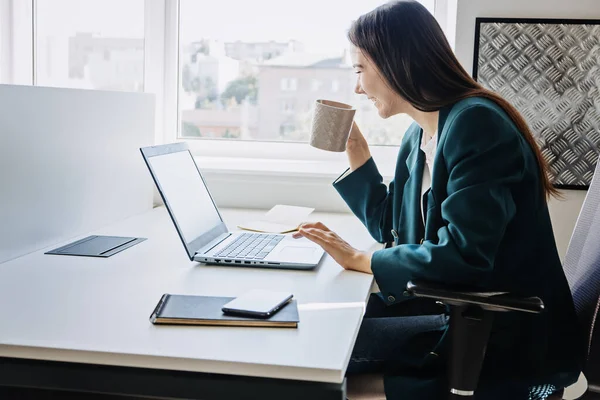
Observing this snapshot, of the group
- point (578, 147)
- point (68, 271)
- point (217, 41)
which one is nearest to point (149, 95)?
point (217, 41)

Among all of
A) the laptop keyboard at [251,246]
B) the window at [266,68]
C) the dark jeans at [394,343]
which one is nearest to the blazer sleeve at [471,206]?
the dark jeans at [394,343]

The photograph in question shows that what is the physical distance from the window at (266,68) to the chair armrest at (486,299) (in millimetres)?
1504

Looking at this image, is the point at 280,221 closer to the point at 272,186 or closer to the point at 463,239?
the point at 272,186

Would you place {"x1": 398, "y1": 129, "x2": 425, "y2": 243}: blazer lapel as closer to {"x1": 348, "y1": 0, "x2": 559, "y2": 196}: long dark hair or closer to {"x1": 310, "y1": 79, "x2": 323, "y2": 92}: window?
{"x1": 348, "y1": 0, "x2": 559, "y2": 196}: long dark hair

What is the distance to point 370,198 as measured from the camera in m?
1.88

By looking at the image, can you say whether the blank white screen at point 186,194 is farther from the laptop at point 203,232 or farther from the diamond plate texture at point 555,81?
the diamond plate texture at point 555,81

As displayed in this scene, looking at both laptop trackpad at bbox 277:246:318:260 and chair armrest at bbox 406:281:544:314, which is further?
laptop trackpad at bbox 277:246:318:260

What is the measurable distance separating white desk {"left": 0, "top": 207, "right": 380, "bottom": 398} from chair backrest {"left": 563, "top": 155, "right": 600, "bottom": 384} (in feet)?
1.36

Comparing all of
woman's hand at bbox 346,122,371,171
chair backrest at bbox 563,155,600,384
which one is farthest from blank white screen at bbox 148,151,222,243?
chair backrest at bbox 563,155,600,384

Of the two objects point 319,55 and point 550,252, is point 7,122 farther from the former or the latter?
point 319,55

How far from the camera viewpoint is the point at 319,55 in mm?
2643

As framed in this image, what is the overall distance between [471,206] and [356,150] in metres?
0.72

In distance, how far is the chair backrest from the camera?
1267mm

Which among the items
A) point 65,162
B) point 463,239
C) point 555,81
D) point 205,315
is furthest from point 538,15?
point 205,315
